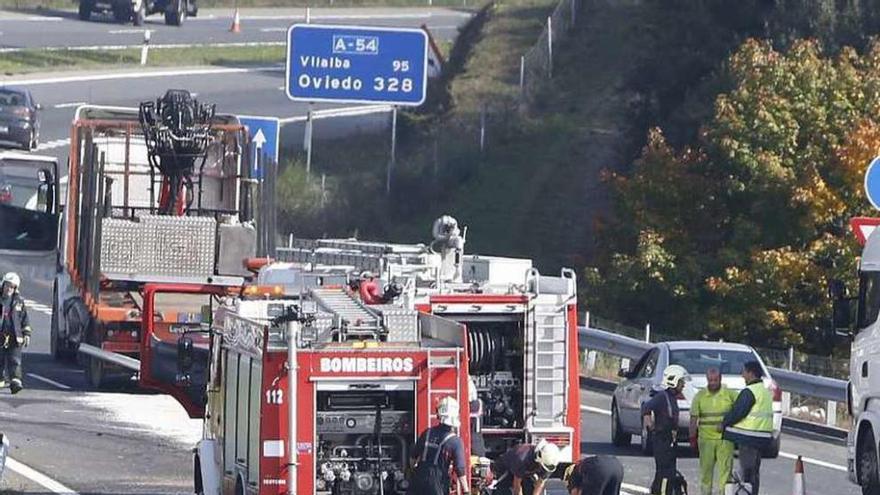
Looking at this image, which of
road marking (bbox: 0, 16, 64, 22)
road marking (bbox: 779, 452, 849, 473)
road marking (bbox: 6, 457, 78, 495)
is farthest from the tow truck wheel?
road marking (bbox: 0, 16, 64, 22)

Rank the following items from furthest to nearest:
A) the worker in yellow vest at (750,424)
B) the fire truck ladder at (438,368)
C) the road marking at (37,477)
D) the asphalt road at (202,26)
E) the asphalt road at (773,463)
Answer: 1. the asphalt road at (202,26)
2. the asphalt road at (773,463)
3. the road marking at (37,477)
4. the worker in yellow vest at (750,424)
5. the fire truck ladder at (438,368)

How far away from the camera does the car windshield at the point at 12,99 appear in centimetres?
5208

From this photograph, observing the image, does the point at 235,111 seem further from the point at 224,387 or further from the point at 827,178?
the point at 224,387

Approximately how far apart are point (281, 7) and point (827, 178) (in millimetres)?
48479

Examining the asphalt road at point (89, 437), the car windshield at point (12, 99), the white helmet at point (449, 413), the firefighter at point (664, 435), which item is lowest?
the asphalt road at point (89, 437)

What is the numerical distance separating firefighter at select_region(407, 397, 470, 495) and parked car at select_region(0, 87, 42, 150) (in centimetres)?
3789

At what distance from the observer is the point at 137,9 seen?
7338cm

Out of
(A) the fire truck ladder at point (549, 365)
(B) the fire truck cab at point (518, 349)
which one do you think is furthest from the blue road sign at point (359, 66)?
(A) the fire truck ladder at point (549, 365)

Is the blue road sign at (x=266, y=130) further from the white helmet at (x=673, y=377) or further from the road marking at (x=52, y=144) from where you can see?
the road marking at (x=52, y=144)

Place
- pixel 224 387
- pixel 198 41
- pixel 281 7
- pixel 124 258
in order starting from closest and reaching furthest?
pixel 224 387, pixel 124 258, pixel 198 41, pixel 281 7

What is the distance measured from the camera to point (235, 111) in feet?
195

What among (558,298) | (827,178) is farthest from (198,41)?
(558,298)

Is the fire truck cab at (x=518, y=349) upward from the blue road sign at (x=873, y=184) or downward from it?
downward

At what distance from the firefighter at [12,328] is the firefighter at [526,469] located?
9.37 metres
